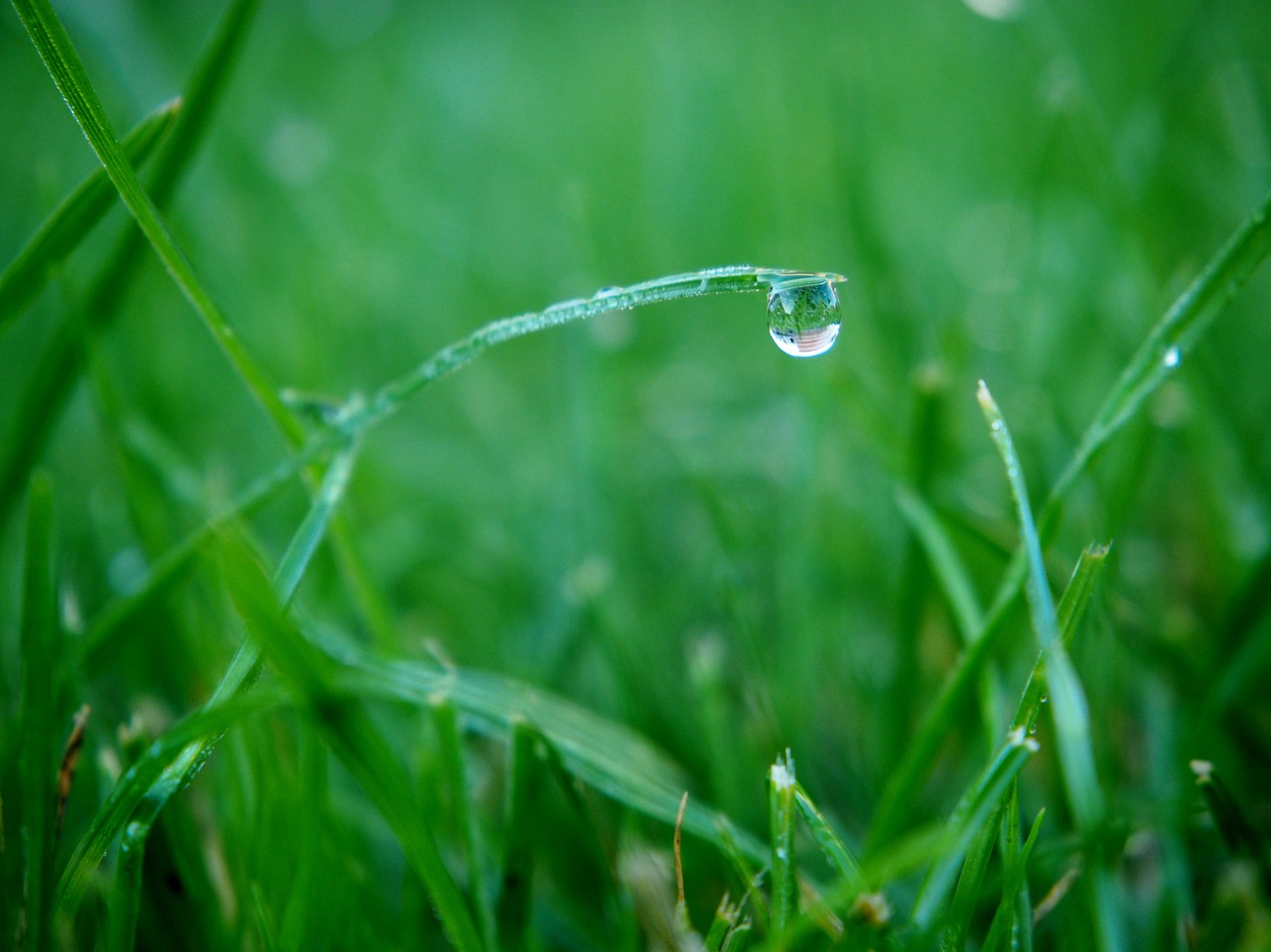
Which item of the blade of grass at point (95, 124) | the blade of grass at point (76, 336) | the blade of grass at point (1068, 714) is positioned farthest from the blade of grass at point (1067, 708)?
the blade of grass at point (76, 336)

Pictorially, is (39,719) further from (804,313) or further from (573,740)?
(804,313)

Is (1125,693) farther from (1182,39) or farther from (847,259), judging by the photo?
(1182,39)

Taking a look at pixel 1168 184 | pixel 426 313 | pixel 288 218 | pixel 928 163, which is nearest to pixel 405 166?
pixel 288 218

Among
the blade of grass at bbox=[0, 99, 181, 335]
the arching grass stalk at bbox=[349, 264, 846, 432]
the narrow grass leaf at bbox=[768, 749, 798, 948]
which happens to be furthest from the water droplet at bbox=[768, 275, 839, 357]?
the blade of grass at bbox=[0, 99, 181, 335]

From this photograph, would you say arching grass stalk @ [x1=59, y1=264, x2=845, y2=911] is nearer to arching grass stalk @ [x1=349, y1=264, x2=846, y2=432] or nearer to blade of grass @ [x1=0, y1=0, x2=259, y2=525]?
arching grass stalk @ [x1=349, y1=264, x2=846, y2=432]

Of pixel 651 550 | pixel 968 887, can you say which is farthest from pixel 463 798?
pixel 651 550

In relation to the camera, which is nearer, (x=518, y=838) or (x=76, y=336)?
(x=518, y=838)
